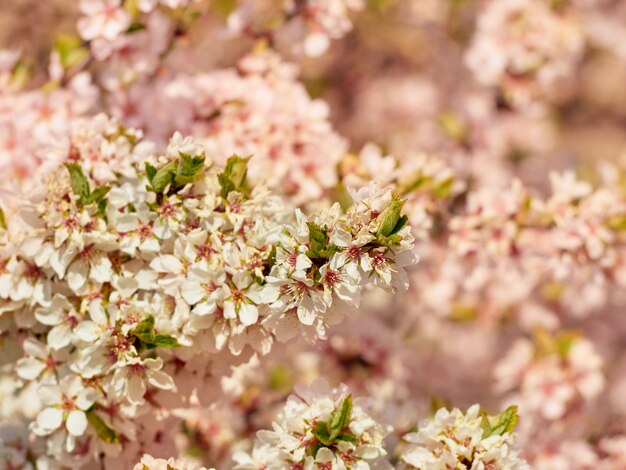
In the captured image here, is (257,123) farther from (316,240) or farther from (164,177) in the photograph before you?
(316,240)

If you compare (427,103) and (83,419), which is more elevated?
(427,103)

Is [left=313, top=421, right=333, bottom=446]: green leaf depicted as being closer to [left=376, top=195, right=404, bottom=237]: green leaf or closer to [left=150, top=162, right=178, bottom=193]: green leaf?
[left=376, top=195, right=404, bottom=237]: green leaf

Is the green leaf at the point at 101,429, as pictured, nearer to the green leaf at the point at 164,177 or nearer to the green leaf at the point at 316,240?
the green leaf at the point at 164,177

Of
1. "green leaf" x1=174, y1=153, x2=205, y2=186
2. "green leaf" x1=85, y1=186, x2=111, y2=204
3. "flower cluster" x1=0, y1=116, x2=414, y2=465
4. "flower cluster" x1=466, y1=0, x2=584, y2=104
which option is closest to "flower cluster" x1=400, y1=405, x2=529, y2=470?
"flower cluster" x1=0, y1=116, x2=414, y2=465

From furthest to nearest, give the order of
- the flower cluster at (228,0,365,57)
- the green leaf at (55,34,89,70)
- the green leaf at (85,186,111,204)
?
the flower cluster at (228,0,365,57), the green leaf at (55,34,89,70), the green leaf at (85,186,111,204)

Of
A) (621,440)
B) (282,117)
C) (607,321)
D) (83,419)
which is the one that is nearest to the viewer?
(83,419)

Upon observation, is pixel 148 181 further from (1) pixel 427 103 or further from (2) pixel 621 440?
(1) pixel 427 103

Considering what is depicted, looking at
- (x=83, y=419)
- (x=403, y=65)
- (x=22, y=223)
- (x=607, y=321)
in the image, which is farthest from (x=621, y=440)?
(x=403, y=65)
